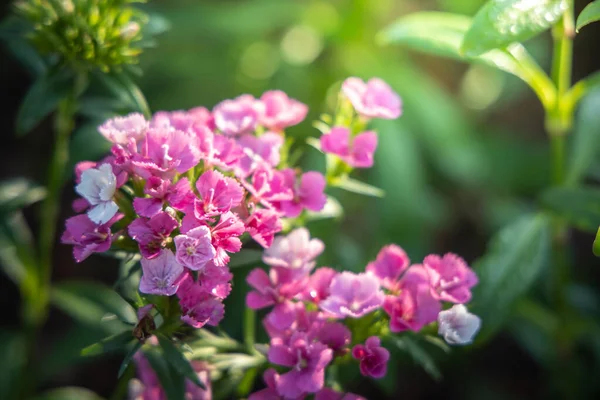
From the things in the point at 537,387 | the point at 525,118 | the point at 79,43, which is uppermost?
the point at 79,43

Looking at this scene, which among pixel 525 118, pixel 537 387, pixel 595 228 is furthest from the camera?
pixel 525 118

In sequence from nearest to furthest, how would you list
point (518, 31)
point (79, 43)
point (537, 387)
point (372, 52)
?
point (518, 31)
point (79, 43)
point (537, 387)
point (372, 52)

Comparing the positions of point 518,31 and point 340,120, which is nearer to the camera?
point 518,31

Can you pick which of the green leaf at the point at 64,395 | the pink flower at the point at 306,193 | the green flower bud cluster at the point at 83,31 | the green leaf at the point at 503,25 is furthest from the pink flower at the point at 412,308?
the green leaf at the point at 64,395

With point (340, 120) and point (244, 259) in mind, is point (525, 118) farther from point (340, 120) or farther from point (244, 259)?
point (244, 259)

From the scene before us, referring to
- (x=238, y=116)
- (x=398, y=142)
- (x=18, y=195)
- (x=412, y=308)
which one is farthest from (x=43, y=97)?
(x=398, y=142)

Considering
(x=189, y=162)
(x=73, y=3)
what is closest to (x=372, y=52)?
(x=73, y=3)

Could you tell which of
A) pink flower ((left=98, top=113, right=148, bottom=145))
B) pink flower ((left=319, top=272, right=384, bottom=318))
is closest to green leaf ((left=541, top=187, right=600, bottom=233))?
pink flower ((left=319, top=272, right=384, bottom=318))
